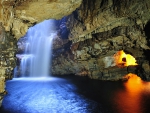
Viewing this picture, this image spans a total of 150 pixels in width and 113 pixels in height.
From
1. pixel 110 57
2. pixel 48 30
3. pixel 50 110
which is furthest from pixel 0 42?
pixel 48 30

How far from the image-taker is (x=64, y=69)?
30703mm

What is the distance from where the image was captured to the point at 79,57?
2514 centimetres

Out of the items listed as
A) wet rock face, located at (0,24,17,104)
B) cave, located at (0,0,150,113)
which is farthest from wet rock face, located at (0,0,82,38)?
wet rock face, located at (0,24,17,104)

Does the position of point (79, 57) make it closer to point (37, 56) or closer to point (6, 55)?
point (37, 56)

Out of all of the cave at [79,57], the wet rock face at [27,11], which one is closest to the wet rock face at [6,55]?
the cave at [79,57]

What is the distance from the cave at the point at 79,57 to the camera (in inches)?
394

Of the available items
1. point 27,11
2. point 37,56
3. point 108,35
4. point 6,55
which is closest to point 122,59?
point 108,35

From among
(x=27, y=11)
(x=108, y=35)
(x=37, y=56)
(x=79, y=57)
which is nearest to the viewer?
(x=27, y=11)

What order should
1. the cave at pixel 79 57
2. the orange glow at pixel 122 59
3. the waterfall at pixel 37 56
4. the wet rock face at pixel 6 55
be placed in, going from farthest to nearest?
the waterfall at pixel 37 56, the orange glow at pixel 122 59, the cave at pixel 79 57, the wet rock face at pixel 6 55

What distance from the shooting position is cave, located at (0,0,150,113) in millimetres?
10008

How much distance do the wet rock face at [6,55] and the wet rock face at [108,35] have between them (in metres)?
12.3

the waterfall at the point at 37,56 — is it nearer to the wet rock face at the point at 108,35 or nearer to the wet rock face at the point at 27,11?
the wet rock face at the point at 108,35

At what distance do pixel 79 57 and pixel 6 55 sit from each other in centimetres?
1613

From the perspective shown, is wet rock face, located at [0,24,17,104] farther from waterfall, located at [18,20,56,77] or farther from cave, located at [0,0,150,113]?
waterfall, located at [18,20,56,77]
